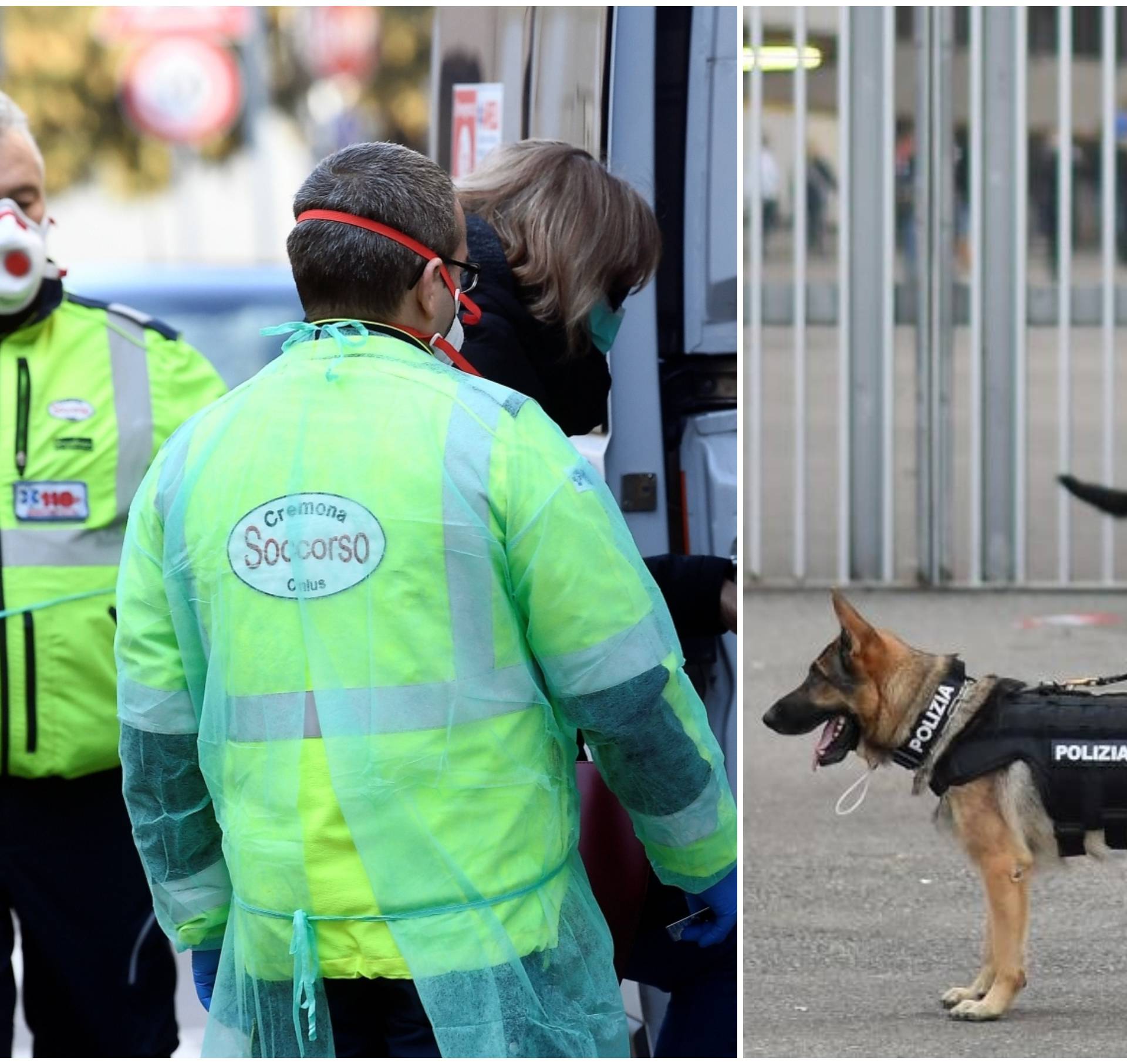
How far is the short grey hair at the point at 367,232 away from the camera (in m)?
2.28

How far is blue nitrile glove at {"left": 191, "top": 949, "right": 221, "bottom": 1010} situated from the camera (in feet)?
8.49

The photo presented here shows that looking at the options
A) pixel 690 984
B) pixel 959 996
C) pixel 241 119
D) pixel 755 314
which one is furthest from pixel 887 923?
pixel 241 119

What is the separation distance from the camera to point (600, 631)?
2260 millimetres

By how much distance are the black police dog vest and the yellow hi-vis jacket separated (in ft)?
5.13

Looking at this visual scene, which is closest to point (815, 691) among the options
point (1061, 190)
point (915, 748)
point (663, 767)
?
point (915, 748)

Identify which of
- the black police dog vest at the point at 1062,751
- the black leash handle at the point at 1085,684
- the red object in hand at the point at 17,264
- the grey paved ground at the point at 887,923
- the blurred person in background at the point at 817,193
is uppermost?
the blurred person in background at the point at 817,193

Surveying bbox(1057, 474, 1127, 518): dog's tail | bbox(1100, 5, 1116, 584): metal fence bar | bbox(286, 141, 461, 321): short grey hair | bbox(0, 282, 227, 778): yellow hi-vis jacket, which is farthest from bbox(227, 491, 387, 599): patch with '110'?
bbox(1100, 5, 1116, 584): metal fence bar

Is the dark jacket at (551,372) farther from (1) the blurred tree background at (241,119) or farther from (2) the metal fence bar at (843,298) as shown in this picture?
(1) the blurred tree background at (241,119)

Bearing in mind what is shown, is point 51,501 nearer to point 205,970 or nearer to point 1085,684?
Result: point 205,970

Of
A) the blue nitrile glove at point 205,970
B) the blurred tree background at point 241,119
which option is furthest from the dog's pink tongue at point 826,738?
the blurred tree background at point 241,119

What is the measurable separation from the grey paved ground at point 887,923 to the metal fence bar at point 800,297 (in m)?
1.21

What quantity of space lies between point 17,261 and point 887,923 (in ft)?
8.44

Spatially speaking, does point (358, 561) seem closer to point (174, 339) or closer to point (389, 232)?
point (389, 232)

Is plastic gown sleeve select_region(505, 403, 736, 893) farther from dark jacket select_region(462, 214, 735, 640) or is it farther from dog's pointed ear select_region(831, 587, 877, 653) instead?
dog's pointed ear select_region(831, 587, 877, 653)
